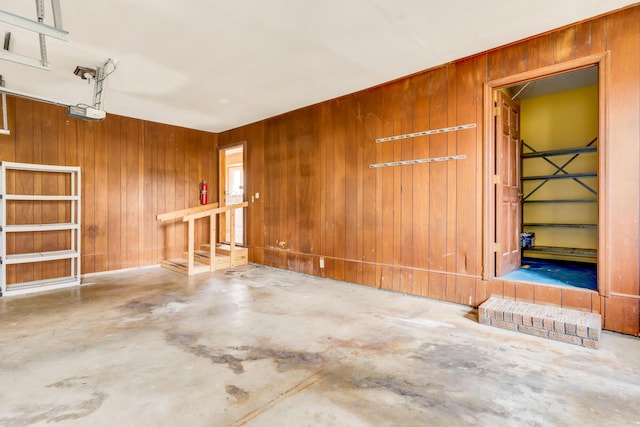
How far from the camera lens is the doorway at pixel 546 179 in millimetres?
3484

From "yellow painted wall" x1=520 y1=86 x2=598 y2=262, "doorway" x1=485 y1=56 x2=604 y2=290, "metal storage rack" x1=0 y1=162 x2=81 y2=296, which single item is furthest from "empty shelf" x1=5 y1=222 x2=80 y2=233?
"yellow painted wall" x1=520 y1=86 x2=598 y2=262

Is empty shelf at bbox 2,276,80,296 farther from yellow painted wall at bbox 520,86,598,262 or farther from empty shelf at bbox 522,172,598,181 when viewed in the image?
yellow painted wall at bbox 520,86,598,262

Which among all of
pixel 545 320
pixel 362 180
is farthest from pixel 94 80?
pixel 545 320

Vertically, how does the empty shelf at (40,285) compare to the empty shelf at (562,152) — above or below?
below

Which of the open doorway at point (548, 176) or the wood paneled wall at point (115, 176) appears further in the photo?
the wood paneled wall at point (115, 176)

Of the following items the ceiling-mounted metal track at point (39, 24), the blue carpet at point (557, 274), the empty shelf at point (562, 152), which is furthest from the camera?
the empty shelf at point (562, 152)

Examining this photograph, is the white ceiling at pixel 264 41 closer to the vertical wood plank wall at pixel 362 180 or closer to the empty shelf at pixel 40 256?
the vertical wood plank wall at pixel 362 180

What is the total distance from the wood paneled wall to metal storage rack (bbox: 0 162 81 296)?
174 mm

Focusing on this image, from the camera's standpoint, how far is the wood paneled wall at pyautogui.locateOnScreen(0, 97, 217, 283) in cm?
458

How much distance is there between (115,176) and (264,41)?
13.0 feet

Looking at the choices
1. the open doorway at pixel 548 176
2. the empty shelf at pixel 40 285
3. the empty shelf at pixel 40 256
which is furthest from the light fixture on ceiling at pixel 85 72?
the open doorway at pixel 548 176

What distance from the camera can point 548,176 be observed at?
172 inches

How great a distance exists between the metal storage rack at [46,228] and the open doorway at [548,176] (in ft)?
18.7

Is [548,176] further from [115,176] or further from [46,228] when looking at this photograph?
[46,228]
